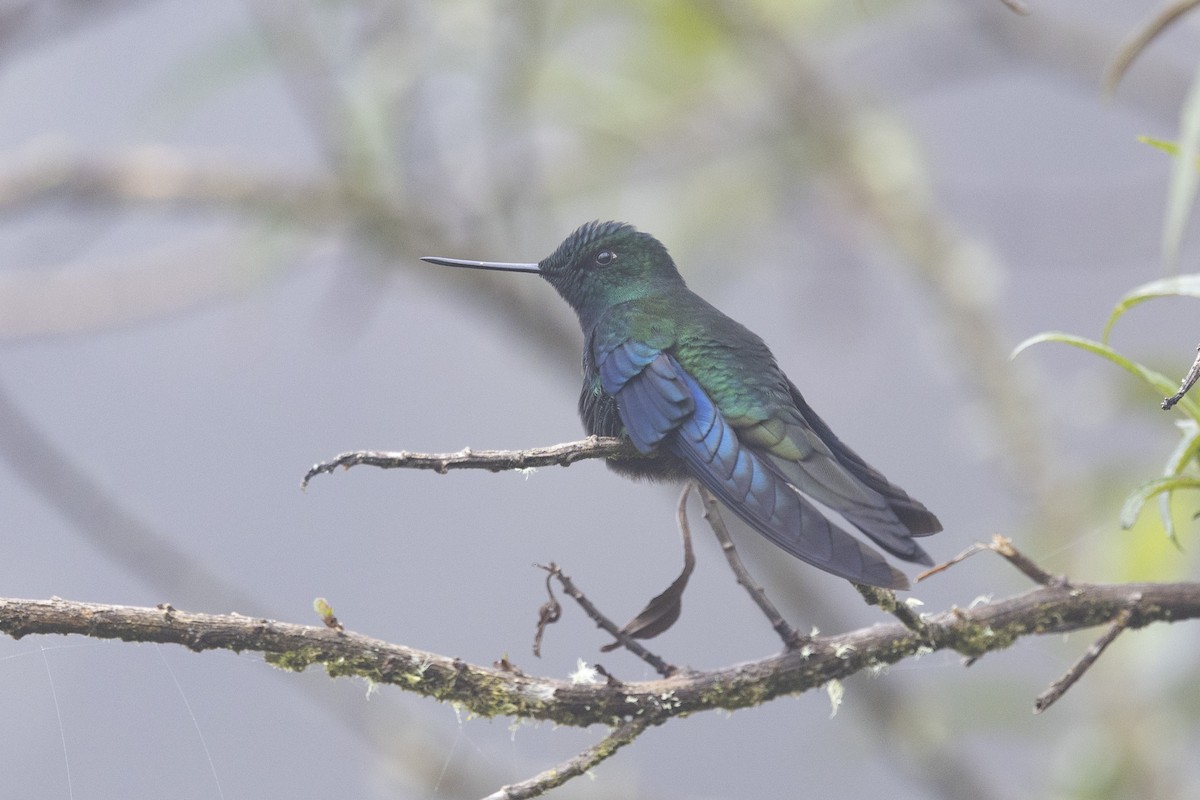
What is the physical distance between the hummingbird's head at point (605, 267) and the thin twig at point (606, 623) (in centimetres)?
76

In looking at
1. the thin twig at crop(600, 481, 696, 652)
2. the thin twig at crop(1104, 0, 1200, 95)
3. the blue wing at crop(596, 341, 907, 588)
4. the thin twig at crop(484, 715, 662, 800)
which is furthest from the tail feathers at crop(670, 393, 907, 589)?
the thin twig at crop(1104, 0, 1200, 95)

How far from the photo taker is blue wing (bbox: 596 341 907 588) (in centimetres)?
112

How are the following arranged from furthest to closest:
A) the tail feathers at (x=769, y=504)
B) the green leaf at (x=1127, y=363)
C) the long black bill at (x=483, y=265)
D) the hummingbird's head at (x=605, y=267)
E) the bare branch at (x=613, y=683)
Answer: the hummingbird's head at (x=605, y=267) < the long black bill at (x=483, y=265) < the green leaf at (x=1127, y=363) < the tail feathers at (x=769, y=504) < the bare branch at (x=613, y=683)

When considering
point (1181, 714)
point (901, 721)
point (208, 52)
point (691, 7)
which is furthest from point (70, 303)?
point (1181, 714)

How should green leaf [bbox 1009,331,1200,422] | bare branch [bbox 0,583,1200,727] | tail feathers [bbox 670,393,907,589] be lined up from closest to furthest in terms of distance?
bare branch [bbox 0,583,1200,727]
tail feathers [bbox 670,393,907,589]
green leaf [bbox 1009,331,1200,422]

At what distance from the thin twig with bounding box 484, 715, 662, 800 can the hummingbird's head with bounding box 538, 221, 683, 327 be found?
2.83 feet

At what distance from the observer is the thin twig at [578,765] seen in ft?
3.45

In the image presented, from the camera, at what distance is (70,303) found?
3777 millimetres

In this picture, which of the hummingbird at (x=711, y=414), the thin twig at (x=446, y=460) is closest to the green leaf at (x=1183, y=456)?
the hummingbird at (x=711, y=414)

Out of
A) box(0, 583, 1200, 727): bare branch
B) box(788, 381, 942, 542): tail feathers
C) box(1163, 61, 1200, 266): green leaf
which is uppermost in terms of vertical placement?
box(1163, 61, 1200, 266): green leaf

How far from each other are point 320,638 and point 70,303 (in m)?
3.14

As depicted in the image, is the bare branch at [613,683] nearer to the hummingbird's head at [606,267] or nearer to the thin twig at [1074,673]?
the thin twig at [1074,673]

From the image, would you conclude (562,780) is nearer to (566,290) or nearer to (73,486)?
(566,290)

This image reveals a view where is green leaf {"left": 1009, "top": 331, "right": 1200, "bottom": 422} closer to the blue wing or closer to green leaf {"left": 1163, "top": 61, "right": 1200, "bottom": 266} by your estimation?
green leaf {"left": 1163, "top": 61, "right": 1200, "bottom": 266}
